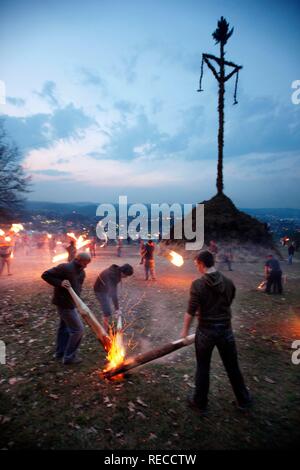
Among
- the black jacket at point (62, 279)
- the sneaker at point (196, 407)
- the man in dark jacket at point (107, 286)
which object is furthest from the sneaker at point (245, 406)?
the man in dark jacket at point (107, 286)

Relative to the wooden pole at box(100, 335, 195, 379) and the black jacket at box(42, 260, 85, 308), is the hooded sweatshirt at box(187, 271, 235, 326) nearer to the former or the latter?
the wooden pole at box(100, 335, 195, 379)

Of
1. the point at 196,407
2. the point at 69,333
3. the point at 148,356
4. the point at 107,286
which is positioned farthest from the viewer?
the point at 107,286

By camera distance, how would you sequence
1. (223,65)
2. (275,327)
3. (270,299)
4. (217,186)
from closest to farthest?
(275,327), (270,299), (223,65), (217,186)

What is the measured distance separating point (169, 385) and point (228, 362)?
5.34 ft

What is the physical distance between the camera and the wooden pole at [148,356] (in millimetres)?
4801

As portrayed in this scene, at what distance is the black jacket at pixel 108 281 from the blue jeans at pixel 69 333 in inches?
57.5

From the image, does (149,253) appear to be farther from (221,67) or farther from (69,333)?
(221,67)

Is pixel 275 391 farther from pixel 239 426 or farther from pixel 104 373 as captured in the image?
pixel 104 373

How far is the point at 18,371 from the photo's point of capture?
5.71 m

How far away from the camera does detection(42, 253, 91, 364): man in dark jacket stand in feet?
18.2

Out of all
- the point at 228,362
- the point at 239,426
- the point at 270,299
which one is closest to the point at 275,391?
the point at 239,426

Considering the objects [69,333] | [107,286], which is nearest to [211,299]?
[69,333]

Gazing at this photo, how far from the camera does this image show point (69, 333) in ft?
19.1

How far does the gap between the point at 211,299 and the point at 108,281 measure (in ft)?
12.5
